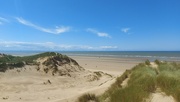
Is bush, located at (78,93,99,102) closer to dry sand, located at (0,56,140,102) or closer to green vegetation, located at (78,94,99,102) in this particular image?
green vegetation, located at (78,94,99,102)

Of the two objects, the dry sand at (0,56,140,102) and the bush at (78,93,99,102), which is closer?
the bush at (78,93,99,102)

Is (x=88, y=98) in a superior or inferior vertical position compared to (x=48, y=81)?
superior

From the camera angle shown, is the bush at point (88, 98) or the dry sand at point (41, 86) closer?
the bush at point (88, 98)

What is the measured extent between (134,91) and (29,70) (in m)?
9.51

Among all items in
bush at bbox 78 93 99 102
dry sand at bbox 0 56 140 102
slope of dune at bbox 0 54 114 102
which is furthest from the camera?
slope of dune at bbox 0 54 114 102

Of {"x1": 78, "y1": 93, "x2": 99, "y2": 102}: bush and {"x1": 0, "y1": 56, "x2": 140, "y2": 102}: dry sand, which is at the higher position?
{"x1": 78, "y1": 93, "x2": 99, "y2": 102}: bush

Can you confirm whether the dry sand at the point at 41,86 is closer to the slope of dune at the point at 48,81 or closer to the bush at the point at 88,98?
the slope of dune at the point at 48,81

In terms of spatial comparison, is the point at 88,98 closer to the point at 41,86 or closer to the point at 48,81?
the point at 41,86

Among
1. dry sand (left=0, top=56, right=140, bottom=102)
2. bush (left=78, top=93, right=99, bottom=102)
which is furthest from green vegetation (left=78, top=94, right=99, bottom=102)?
dry sand (left=0, top=56, right=140, bottom=102)

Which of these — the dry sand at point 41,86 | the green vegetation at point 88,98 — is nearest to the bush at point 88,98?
the green vegetation at point 88,98

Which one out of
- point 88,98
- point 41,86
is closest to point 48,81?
point 41,86

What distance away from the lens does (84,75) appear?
15.0 meters

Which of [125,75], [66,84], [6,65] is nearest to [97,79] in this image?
[66,84]

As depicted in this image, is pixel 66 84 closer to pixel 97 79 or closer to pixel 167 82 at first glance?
pixel 97 79
